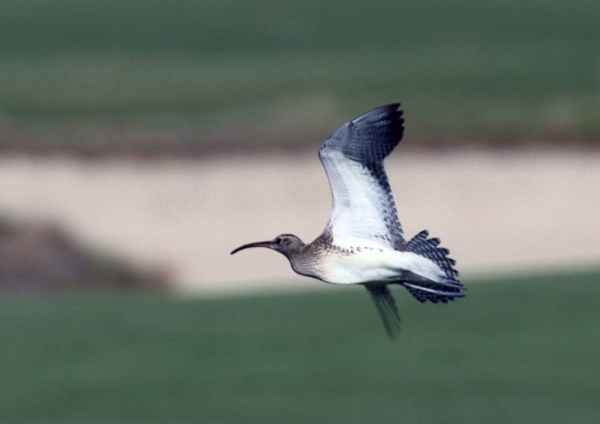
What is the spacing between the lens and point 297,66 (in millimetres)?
26953

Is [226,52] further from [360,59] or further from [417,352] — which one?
[417,352]

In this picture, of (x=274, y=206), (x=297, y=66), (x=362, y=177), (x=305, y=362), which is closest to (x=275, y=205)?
(x=274, y=206)

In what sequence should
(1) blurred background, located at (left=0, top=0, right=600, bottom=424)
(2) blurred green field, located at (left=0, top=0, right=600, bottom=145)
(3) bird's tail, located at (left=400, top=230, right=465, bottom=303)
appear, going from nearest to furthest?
(3) bird's tail, located at (left=400, top=230, right=465, bottom=303)
(1) blurred background, located at (left=0, top=0, right=600, bottom=424)
(2) blurred green field, located at (left=0, top=0, right=600, bottom=145)

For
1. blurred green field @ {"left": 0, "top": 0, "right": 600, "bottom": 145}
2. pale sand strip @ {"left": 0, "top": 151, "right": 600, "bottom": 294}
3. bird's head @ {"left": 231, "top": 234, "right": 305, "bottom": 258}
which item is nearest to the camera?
bird's head @ {"left": 231, "top": 234, "right": 305, "bottom": 258}

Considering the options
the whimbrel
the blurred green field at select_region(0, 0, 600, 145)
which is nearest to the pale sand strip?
the blurred green field at select_region(0, 0, 600, 145)

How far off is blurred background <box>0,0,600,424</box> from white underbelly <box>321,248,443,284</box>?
5.09 m

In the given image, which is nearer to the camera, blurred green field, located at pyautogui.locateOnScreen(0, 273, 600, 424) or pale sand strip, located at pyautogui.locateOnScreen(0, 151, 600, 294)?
blurred green field, located at pyautogui.locateOnScreen(0, 273, 600, 424)

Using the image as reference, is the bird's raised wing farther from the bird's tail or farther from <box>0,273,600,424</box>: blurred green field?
<box>0,273,600,424</box>: blurred green field

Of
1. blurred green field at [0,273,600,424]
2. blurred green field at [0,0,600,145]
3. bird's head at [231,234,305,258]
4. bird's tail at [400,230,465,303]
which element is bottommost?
bird's tail at [400,230,465,303]

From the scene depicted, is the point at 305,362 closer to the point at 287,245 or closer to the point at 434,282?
the point at 287,245

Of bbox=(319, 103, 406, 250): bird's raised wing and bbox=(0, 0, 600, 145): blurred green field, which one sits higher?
bbox=(0, 0, 600, 145): blurred green field

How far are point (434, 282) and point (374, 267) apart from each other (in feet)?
1.02

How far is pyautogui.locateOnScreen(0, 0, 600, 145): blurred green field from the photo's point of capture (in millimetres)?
23391

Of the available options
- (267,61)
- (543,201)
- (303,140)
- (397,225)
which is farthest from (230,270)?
(397,225)
